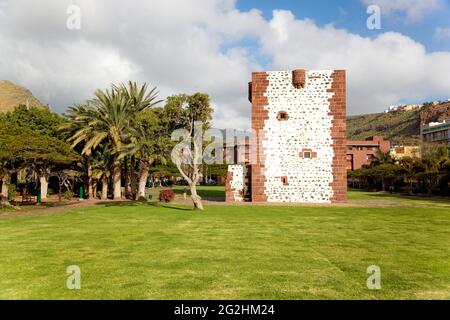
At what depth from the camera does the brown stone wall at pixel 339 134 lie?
92.2 feet

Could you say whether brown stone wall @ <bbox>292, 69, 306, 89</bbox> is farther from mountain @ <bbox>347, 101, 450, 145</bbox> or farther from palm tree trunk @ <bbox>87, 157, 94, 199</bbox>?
mountain @ <bbox>347, 101, 450, 145</bbox>

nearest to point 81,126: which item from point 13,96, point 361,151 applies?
point 361,151

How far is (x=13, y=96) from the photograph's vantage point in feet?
479

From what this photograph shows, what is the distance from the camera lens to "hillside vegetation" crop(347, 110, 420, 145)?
4787 inches

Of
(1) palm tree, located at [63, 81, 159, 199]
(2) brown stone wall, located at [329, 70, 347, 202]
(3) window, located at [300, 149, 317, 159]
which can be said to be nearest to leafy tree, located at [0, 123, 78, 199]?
(1) palm tree, located at [63, 81, 159, 199]

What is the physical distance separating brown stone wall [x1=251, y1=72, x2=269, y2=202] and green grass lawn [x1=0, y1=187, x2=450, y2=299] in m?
13.4

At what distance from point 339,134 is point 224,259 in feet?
70.8

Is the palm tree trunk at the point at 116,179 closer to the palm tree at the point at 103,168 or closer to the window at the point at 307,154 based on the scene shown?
the palm tree at the point at 103,168

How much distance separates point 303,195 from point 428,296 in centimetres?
2251

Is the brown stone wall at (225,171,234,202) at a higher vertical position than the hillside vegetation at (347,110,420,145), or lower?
lower

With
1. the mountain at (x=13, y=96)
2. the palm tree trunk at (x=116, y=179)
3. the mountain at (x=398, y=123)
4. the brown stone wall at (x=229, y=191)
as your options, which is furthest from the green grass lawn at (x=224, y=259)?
the mountain at (x=13, y=96)

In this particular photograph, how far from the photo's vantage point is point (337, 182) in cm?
2827
